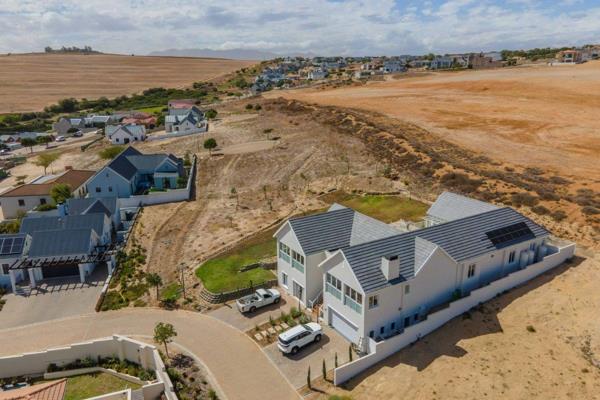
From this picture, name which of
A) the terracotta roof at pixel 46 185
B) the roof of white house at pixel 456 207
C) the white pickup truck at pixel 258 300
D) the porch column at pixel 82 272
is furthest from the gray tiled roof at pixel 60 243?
the roof of white house at pixel 456 207

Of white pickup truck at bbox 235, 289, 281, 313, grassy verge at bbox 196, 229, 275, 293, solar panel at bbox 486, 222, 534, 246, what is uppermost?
solar panel at bbox 486, 222, 534, 246

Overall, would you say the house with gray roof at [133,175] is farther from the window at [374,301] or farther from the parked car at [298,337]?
the window at [374,301]

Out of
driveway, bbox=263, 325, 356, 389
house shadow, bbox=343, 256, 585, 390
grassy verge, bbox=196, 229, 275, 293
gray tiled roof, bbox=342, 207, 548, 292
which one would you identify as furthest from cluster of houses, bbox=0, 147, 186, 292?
house shadow, bbox=343, 256, 585, 390

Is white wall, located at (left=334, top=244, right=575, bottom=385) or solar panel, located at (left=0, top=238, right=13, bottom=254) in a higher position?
solar panel, located at (left=0, top=238, right=13, bottom=254)

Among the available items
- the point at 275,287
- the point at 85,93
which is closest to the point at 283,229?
the point at 275,287

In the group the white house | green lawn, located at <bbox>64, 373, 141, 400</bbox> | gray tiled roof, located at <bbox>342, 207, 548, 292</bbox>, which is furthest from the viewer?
the white house

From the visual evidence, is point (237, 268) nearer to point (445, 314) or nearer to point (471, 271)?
point (445, 314)

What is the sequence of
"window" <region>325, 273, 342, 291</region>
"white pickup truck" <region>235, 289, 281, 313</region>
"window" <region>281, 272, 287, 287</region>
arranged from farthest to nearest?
"window" <region>281, 272, 287, 287</region>
"white pickup truck" <region>235, 289, 281, 313</region>
"window" <region>325, 273, 342, 291</region>

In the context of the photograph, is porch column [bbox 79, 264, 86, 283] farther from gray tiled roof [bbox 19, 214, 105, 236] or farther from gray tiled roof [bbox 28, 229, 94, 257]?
gray tiled roof [bbox 19, 214, 105, 236]

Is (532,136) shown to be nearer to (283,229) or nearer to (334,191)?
(334,191)
